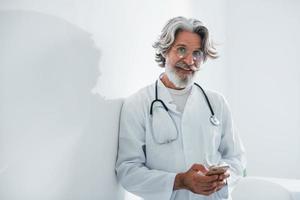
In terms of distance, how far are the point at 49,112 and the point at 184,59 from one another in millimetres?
725

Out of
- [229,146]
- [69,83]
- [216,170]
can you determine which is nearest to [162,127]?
[216,170]

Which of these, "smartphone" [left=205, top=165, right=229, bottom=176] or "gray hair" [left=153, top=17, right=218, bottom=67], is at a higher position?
"gray hair" [left=153, top=17, right=218, bottom=67]

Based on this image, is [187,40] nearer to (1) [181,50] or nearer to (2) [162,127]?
(1) [181,50]

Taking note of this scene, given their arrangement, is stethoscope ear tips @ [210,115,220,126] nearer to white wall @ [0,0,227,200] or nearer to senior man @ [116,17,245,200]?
senior man @ [116,17,245,200]

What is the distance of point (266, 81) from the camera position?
122 inches

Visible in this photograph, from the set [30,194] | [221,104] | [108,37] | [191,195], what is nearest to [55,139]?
[30,194]

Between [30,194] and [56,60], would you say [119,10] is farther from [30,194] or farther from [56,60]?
[30,194]

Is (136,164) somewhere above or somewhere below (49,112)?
below

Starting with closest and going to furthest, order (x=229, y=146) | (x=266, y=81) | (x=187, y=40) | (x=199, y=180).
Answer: (x=199, y=180), (x=187, y=40), (x=229, y=146), (x=266, y=81)

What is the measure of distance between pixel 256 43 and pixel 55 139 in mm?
2333

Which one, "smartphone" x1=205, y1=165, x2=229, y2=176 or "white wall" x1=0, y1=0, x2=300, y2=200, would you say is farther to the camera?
"smartphone" x1=205, y1=165, x2=229, y2=176

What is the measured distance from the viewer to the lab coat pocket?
1593mm

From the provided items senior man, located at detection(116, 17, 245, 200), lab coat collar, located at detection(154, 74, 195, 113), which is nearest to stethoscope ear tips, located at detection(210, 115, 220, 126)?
senior man, located at detection(116, 17, 245, 200)

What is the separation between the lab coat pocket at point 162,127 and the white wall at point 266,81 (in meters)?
1.64
